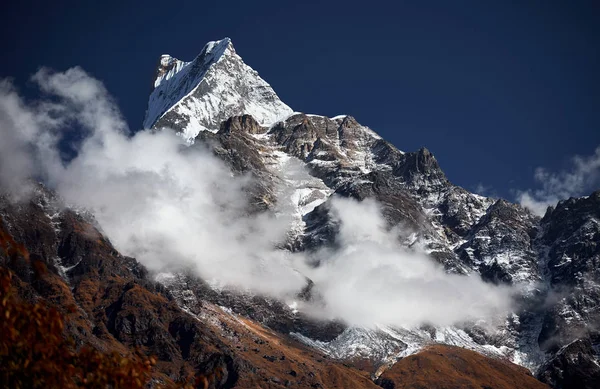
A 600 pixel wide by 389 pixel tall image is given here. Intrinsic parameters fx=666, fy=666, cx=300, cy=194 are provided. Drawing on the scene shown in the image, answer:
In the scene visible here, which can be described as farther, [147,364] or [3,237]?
[147,364]

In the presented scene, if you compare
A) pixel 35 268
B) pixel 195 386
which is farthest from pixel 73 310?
pixel 195 386

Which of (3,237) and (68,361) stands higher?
(3,237)

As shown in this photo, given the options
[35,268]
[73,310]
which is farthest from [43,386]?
[35,268]

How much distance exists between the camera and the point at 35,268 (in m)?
21.0

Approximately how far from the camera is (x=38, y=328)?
2339 cm

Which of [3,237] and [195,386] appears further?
[195,386]

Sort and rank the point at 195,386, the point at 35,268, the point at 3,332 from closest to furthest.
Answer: the point at 35,268 < the point at 3,332 < the point at 195,386

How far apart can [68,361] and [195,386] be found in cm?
520

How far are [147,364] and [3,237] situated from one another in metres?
6.68

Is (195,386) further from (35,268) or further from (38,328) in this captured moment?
(35,268)

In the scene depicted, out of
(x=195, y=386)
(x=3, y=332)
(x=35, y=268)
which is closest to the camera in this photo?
(x=35, y=268)

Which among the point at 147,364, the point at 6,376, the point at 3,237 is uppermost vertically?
the point at 3,237

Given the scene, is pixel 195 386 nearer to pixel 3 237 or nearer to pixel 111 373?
pixel 111 373

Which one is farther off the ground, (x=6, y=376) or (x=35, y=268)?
(x=35, y=268)
